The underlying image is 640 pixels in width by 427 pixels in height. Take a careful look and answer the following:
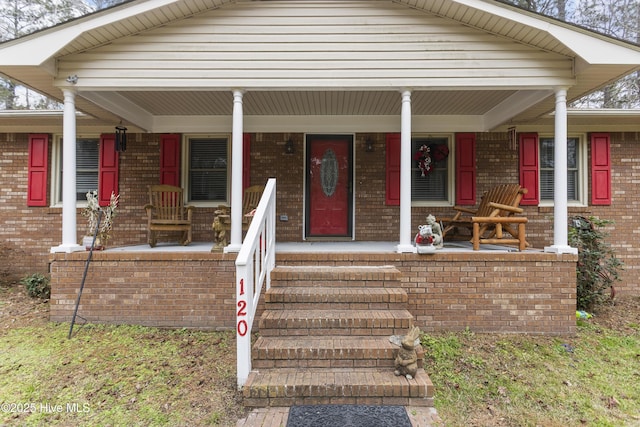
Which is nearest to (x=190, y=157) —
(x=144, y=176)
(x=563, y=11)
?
(x=144, y=176)

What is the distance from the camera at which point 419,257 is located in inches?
159

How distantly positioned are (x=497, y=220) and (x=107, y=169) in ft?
20.5

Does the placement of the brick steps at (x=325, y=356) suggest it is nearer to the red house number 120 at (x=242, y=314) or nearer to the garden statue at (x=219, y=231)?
the red house number 120 at (x=242, y=314)

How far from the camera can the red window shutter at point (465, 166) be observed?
5.96 metres

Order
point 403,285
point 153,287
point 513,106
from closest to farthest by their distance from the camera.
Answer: point 403,285 < point 153,287 < point 513,106

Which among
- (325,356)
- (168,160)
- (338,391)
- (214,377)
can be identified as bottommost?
(214,377)

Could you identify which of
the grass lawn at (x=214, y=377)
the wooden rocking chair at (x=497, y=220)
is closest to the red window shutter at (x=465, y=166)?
the wooden rocking chair at (x=497, y=220)

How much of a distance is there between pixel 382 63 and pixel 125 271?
12.9 ft

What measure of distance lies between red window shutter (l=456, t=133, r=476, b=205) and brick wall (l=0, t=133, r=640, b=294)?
149 mm

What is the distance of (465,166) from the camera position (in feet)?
19.5

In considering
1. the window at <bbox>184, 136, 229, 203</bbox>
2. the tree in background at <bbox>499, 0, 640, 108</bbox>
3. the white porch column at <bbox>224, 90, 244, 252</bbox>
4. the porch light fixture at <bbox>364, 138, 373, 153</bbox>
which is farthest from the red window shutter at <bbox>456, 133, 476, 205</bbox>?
the tree in background at <bbox>499, 0, 640, 108</bbox>

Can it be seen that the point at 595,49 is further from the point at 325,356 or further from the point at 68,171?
the point at 68,171

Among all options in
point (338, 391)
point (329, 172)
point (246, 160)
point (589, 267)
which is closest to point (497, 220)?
point (589, 267)

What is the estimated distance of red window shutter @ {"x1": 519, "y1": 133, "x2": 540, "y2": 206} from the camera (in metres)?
5.94
